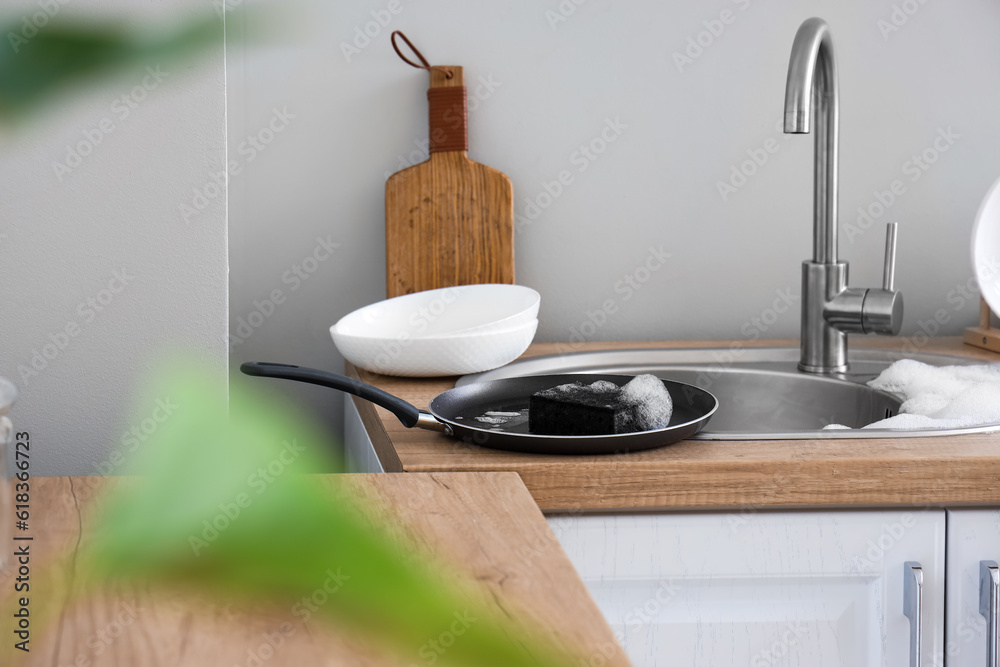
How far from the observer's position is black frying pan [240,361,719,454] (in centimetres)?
84

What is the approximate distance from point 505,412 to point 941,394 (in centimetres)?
51

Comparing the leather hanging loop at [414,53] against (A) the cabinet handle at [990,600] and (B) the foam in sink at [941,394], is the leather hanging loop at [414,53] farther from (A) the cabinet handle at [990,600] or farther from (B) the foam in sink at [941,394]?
(A) the cabinet handle at [990,600]

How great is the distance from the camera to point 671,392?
1.05m

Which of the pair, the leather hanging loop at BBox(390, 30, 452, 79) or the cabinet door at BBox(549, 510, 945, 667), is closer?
the cabinet door at BBox(549, 510, 945, 667)

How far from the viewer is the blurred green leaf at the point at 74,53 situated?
0.30 feet

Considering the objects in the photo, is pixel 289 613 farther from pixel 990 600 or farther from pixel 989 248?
pixel 989 248

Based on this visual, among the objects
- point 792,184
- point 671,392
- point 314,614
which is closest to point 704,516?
point 671,392

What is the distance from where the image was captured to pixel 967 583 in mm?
834

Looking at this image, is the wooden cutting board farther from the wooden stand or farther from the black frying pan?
the wooden stand

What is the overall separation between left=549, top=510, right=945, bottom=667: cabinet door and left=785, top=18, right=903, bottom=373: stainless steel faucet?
1.52 ft

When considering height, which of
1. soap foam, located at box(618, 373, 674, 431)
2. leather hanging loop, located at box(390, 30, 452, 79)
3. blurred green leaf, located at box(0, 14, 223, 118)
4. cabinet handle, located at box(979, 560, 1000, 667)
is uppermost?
leather hanging loop, located at box(390, 30, 452, 79)

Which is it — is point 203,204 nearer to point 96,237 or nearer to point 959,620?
point 96,237

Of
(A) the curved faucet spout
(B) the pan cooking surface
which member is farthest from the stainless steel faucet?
(B) the pan cooking surface

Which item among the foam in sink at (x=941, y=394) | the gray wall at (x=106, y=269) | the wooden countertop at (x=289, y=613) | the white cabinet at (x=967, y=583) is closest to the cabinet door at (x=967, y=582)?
the white cabinet at (x=967, y=583)
